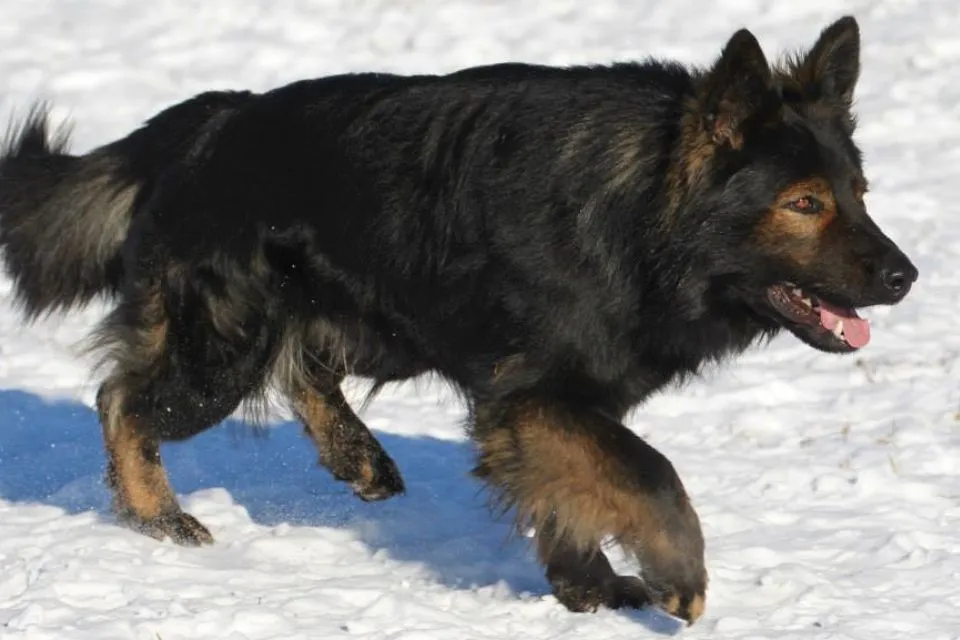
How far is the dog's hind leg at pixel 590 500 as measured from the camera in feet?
16.1

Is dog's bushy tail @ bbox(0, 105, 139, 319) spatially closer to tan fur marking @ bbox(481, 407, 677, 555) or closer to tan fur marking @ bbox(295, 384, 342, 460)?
tan fur marking @ bbox(295, 384, 342, 460)

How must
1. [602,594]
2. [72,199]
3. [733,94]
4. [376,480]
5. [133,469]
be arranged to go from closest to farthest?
[733,94], [602,594], [133,469], [72,199], [376,480]

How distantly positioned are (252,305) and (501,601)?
151 centimetres

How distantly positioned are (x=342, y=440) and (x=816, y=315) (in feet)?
7.71

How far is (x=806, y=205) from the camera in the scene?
16.2ft

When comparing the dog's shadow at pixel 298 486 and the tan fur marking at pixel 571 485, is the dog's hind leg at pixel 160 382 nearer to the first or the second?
the dog's shadow at pixel 298 486

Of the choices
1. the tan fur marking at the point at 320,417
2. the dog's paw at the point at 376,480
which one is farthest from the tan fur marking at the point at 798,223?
the tan fur marking at the point at 320,417

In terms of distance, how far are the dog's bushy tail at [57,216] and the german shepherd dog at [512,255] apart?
1 cm

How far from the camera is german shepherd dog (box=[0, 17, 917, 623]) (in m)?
4.95

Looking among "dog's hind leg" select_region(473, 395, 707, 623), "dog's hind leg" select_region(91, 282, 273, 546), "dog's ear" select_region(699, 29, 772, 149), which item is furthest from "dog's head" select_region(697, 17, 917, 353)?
"dog's hind leg" select_region(91, 282, 273, 546)

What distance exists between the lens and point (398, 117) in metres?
5.60

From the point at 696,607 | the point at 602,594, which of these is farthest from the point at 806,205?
the point at 602,594

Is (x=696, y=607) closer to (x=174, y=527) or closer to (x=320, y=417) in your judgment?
(x=174, y=527)

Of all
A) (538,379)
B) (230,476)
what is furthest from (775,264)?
(230,476)
